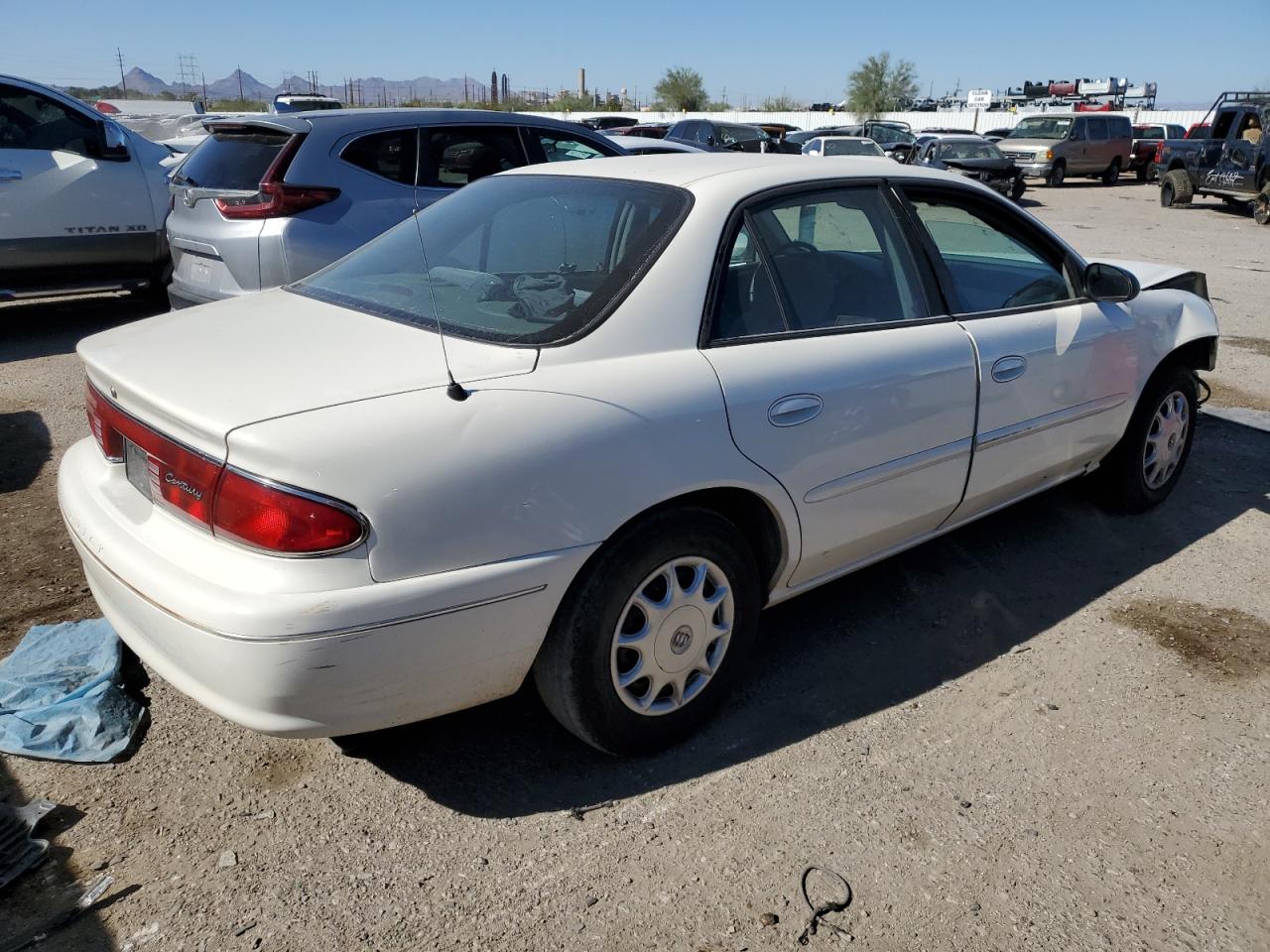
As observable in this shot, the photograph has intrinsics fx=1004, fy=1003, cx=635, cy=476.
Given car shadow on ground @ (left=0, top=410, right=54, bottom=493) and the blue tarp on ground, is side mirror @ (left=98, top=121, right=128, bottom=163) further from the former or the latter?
the blue tarp on ground

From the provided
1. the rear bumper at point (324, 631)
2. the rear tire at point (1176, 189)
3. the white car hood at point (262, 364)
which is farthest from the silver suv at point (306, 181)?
the rear tire at point (1176, 189)

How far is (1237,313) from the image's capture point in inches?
377

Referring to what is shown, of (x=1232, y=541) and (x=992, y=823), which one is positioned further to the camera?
(x=1232, y=541)

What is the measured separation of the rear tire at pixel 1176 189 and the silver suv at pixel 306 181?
1883cm

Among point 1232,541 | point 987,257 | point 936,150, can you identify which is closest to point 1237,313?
point 1232,541

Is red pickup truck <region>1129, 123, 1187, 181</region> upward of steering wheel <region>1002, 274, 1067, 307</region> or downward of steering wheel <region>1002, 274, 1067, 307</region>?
downward

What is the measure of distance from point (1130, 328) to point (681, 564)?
99.4 inches

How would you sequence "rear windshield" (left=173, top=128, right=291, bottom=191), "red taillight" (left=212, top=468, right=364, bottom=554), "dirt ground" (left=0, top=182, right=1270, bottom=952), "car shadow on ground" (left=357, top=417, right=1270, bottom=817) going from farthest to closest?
"rear windshield" (left=173, top=128, right=291, bottom=191) < "car shadow on ground" (left=357, top=417, right=1270, bottom=817) < "dirt ground" (left=0, top=182, right=1270, bottom=952) < "red taillight" (left=212, top=468, right=364, bottom=554)

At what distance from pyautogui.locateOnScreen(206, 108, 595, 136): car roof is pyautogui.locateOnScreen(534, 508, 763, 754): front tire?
457 cm

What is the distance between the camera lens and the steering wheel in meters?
3.85

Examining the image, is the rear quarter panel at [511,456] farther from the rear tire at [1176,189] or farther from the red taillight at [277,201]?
the rear tire at [1176,189]

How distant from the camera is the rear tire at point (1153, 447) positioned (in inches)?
174

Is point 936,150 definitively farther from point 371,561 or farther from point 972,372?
point 371,561

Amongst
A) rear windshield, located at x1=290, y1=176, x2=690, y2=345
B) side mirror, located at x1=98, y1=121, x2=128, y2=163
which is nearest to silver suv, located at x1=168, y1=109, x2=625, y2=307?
side mirror, located at x1=98, y1=121, x2=128, y2=163
